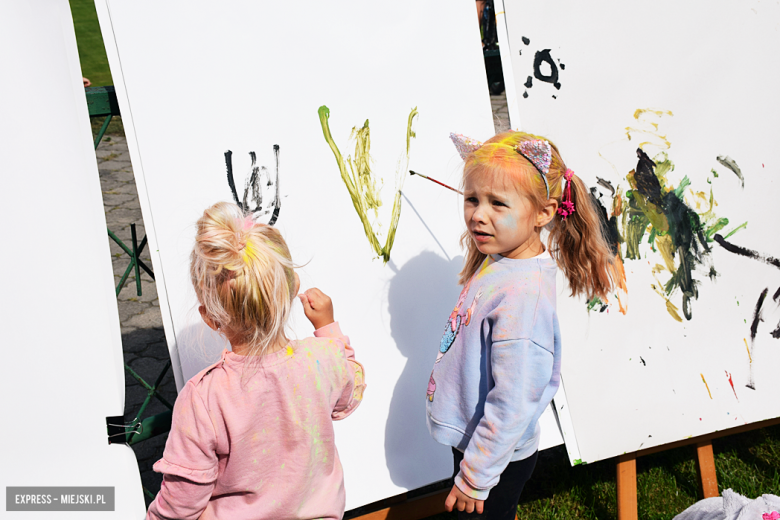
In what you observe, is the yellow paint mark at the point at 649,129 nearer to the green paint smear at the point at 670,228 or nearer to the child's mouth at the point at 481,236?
the green paint smear at the point at 670,228

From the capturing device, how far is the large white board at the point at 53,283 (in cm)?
121

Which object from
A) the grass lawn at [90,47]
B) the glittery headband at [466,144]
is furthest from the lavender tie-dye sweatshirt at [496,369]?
the grass lawn at [90,47]

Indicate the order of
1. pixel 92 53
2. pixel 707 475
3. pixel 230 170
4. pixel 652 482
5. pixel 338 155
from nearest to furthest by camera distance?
pixel 230 170, pixel 338 155, pixel 707 475, pixel 652 482, pixel 92 53

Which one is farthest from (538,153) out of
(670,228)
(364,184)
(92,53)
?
(92,53)

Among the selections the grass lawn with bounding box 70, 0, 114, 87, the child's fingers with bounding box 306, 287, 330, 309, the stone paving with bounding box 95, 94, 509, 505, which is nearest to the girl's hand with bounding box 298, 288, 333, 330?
the child's fingers with bounding box 306, 287, 330, 309

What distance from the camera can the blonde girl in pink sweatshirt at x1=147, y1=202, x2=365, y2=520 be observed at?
Answer: 3.43 feet

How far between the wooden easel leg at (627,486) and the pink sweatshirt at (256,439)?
3.41 feet

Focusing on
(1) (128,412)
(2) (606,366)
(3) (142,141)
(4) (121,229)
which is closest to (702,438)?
(2) (606,366)

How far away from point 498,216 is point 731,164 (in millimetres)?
1081

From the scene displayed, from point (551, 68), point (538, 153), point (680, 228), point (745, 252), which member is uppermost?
point (551, 68)

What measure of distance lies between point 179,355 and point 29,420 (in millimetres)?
309

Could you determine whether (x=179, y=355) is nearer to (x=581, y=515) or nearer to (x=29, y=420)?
(x=29, y=420)

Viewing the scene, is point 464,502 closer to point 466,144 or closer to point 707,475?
point 466,144

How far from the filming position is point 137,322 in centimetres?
325
